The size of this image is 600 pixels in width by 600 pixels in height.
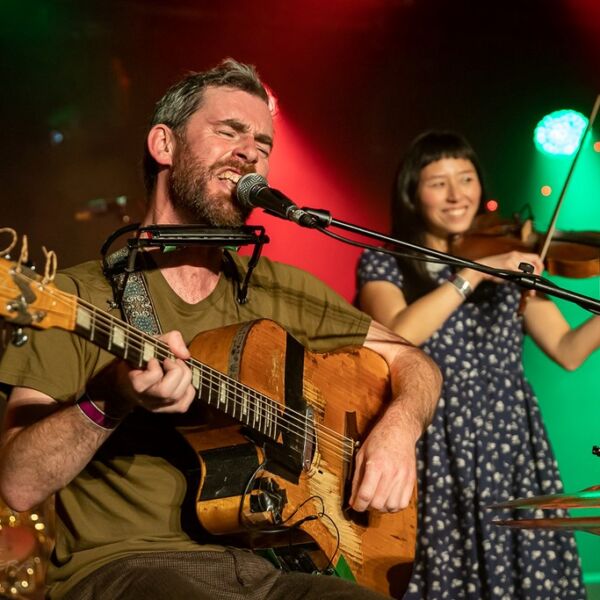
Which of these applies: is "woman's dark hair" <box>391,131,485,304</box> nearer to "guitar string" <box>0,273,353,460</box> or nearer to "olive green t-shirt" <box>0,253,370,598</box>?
"guitar string" <box>0,273,353,460</box>

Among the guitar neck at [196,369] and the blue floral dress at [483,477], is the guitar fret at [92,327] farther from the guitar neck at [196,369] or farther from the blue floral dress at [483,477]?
the blue floral dress at [483,477]

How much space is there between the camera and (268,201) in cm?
189

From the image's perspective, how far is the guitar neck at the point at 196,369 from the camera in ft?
4.96

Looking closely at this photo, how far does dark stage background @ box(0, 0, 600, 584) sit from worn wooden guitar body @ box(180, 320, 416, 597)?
→ 179cm

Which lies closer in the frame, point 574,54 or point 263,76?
point 263,76

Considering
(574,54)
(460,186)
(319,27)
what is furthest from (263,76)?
(574,54)

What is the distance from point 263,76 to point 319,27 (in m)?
0.47

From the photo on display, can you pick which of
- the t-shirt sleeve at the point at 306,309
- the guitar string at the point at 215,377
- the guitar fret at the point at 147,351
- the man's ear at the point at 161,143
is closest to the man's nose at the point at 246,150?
the man's ear at the point at 161,143

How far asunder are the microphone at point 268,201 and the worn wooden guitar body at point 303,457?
0.95 ft

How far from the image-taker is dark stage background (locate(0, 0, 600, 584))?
12.2 feet

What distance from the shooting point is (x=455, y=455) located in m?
3.17

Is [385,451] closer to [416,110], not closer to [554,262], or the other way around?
[554,262]

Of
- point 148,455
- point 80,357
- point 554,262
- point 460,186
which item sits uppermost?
point 460,186

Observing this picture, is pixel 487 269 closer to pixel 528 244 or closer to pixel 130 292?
pixel 130 292
